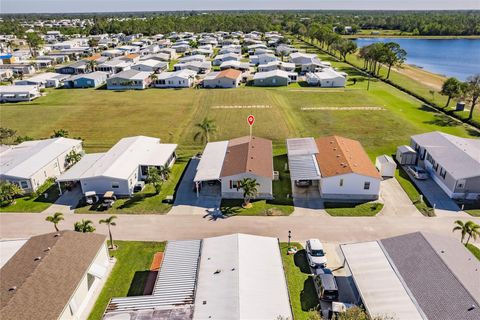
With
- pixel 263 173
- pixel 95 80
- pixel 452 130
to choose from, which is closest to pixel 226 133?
pixel 263 173

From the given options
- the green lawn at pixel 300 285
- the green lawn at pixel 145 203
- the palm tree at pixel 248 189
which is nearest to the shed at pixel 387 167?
the palm tree at pixel 248 189

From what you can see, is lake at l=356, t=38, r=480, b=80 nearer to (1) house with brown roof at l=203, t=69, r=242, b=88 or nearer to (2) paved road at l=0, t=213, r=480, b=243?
(1) house with brown roof at l=203, t=69, r=242, b=88

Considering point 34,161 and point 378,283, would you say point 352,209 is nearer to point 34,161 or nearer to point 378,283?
point 378,283

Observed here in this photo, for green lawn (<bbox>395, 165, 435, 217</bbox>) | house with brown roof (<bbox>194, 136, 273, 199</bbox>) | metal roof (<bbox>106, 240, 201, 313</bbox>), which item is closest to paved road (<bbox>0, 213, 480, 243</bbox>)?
green lawn (<bbox>395, 165, 435, 217</bbox>)

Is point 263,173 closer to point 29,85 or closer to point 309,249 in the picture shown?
point 309,249

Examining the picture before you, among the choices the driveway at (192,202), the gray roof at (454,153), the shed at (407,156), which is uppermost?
the gray roof at (454,153)

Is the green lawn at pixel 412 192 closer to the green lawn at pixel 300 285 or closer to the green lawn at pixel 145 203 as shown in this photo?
the green lawn at pixel 300 285
